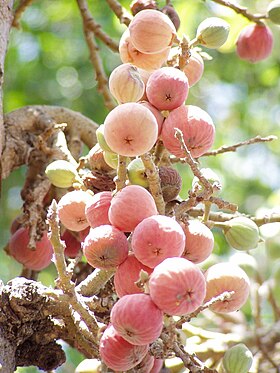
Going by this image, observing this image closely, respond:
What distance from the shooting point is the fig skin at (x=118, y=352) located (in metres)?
0.91

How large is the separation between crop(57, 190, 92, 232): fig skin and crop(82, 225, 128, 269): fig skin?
0.16m

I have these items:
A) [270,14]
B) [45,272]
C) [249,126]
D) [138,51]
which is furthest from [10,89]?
[138,51]

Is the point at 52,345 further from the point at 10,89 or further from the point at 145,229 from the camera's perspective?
the point at 10,89

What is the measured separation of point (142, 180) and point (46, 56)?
8.29 feet

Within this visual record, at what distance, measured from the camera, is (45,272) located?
2.80m

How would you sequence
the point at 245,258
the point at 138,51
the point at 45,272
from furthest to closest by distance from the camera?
the point at 45,272
the point at 245,258
the point at 138,51

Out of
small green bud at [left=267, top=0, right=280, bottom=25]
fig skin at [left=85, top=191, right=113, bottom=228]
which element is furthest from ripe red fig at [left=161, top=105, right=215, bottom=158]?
small green bud at [left=267, top=0, right=280, bottom=25]

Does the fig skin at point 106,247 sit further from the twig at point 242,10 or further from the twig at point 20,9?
the twig at point 20,9

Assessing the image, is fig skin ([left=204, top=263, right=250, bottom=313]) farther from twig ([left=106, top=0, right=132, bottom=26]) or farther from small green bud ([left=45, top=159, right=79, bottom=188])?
twig ([left=106, top=0, right=132, bottom=26])

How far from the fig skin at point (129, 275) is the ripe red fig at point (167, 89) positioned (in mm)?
248

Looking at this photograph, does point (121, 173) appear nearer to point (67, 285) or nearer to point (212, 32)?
point (67, 285)

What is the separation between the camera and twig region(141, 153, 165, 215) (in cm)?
99

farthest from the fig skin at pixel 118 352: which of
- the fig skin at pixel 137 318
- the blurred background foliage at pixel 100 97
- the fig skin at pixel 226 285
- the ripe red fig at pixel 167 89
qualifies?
the blurred background foliage at pixel 100 97

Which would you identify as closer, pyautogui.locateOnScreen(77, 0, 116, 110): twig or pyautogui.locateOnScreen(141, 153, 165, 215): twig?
pyautogui.locateOnScreen(141, 153, 165, 215): twig
